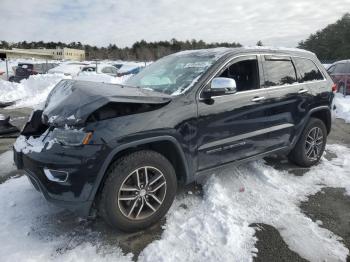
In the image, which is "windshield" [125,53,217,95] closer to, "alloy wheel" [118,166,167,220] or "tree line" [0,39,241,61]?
"alloy wheel" [118,166,167,220]

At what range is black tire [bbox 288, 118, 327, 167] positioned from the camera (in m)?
4.75

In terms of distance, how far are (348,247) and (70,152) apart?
108 inches

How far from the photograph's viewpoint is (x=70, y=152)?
8.69 ft

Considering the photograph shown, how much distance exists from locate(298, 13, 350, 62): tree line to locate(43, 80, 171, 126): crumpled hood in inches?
1639

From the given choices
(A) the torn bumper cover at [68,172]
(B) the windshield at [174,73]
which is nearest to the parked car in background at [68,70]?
(B) the windshield at [174,73]

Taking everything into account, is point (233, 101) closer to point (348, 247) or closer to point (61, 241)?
point (348, 247)

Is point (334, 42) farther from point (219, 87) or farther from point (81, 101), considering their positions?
point (81, 101)

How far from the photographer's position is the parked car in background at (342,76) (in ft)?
42.2

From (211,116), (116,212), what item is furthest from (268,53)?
(116,212)

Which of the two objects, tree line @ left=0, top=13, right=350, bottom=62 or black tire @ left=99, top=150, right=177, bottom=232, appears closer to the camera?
black tire @ left=99, top=150, right=177, bottom=232

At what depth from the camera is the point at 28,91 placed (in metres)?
13.0

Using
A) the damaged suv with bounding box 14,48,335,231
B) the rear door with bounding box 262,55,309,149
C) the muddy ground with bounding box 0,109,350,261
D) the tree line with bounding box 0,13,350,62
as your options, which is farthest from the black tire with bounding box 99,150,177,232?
the tree line with bounding box 0,13,350,62

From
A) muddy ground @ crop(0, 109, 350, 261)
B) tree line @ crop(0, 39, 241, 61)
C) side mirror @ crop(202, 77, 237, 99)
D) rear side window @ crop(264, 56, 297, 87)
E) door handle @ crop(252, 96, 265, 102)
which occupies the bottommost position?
muddy ground @ crop(0, 109, 350, 261)

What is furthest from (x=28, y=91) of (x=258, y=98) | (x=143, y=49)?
(x=143, y=49)
